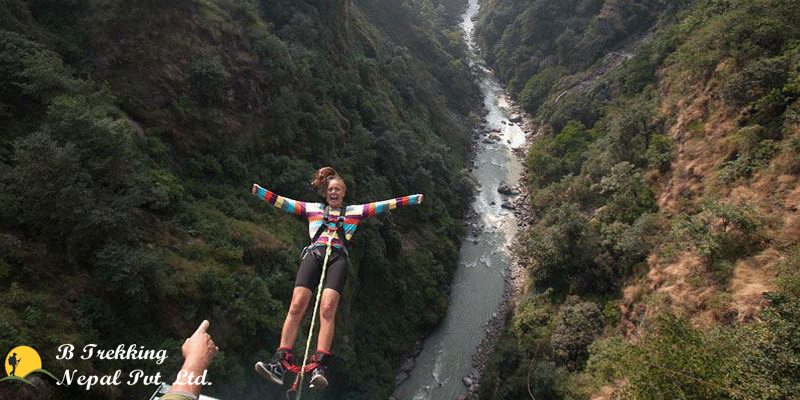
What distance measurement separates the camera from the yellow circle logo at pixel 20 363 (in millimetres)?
9570

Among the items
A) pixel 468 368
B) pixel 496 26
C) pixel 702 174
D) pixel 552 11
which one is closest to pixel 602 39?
pixel 552 11

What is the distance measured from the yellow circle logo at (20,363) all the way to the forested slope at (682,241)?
54.8 ft

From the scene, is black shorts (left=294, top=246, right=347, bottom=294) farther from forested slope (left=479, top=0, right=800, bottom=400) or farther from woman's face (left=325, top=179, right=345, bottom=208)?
forested slope (left=479, top=0, right=800, bottom=400)

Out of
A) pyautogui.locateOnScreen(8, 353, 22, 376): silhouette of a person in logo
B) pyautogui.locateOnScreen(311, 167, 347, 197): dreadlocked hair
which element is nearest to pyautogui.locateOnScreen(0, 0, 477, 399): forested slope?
pyautogui.locateOnScreen(8, 353, 22, 376): silhouette of a person in logo

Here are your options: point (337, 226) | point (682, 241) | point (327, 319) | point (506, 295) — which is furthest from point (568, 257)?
point (327, 319)

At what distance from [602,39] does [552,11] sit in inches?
535

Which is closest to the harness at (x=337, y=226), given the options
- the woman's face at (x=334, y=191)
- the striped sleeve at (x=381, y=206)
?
the woman's face at (x=334, y=191)

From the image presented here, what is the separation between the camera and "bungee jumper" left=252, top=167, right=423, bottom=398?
5969 mm

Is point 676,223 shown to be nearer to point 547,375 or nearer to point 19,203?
point 547,375

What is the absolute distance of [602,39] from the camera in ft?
184

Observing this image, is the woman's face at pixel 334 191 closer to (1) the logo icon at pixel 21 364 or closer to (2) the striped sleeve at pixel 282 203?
(2) the striped sleeve at pixel 282 203

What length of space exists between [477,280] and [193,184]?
2309 cm

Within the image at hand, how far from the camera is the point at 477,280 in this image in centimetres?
3503

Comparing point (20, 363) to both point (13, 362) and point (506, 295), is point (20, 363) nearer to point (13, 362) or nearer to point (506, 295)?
point (13, 362)
